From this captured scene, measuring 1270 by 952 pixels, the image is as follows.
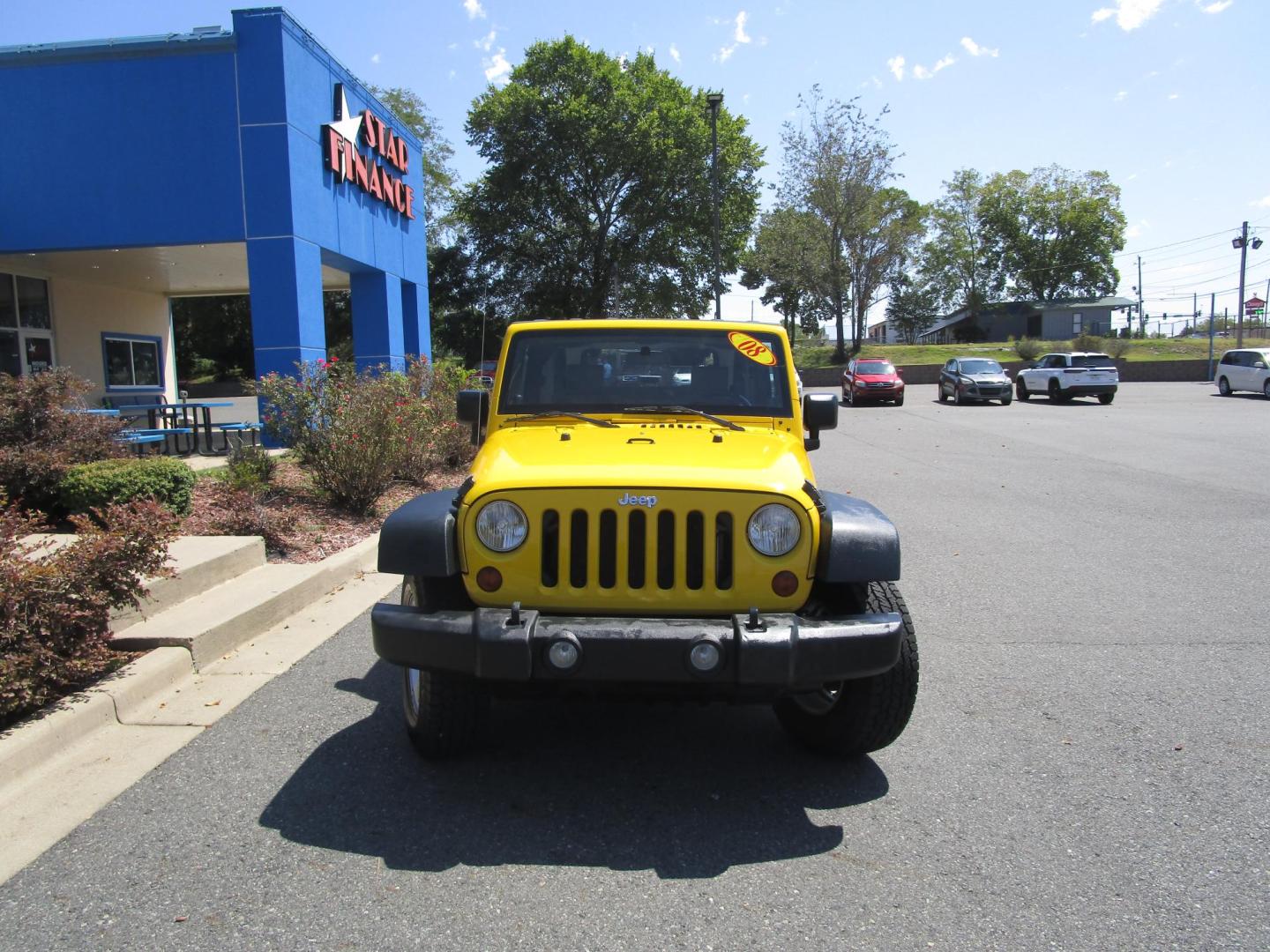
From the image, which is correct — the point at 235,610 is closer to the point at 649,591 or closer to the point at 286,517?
the point at 286,517

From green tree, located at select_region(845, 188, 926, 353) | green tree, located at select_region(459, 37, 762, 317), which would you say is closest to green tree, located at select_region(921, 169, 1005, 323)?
green tree, located at select_region(845, 188, 926, 353)

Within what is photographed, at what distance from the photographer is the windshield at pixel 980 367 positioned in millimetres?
29672

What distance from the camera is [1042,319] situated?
2803 inches

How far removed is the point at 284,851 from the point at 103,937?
573mm

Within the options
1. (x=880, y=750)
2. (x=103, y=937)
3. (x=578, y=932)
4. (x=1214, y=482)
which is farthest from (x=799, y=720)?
(x=1214, y=482)

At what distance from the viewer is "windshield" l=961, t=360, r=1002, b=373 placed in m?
29.7

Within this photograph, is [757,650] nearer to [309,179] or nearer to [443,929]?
[443,929]

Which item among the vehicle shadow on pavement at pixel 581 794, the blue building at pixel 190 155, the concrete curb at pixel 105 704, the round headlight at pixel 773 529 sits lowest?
the vehicle shadow on pavement at pixel 581 794

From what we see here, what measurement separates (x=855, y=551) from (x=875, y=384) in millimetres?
27059

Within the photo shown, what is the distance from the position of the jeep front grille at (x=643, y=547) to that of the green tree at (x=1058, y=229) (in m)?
83.5

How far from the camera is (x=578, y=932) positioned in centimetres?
255

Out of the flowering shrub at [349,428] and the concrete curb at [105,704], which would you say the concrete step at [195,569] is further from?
the flowering shrub at [349,428]

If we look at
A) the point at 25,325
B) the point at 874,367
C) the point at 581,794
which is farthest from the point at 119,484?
the point at 874,367

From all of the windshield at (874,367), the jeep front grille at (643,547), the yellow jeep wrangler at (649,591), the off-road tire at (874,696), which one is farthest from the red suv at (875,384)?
the jeep front grille at (643,547)
